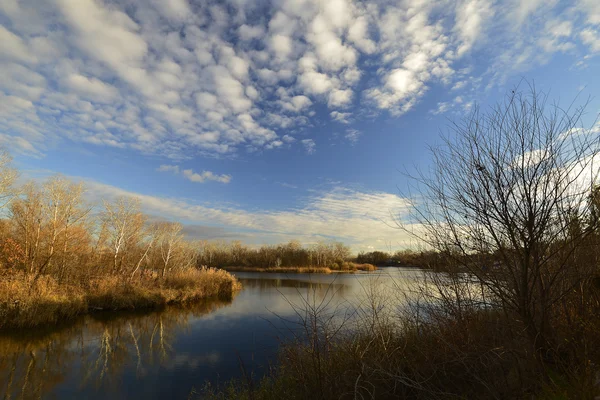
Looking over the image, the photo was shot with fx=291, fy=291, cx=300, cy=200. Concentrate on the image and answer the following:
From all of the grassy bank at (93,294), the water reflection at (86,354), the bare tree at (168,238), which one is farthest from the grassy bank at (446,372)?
the bare tree at (168,238)

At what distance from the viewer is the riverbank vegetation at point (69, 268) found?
45.4ft

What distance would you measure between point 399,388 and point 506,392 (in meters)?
1.67

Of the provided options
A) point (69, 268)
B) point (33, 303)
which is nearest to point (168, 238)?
point (69, 268)

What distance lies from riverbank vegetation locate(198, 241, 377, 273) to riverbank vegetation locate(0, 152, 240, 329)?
96.4ft

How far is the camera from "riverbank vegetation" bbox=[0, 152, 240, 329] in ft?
45.4

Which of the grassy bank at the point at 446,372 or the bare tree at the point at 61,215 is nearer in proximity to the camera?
the grassy bank at the point at 446,372

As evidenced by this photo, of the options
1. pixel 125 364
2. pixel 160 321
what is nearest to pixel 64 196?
pixel 160 321

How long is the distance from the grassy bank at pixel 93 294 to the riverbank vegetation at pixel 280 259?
84.0ft

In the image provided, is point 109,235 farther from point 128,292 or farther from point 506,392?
point 506,392

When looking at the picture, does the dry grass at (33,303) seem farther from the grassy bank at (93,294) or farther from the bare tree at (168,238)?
the bare tree at (168,238)

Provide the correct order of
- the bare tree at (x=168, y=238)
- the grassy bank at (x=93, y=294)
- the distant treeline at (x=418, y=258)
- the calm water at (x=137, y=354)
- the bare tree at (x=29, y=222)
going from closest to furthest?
the distant treeline at (x=418, y=258) < the calm water at (x=137, y=354) < the grassy bank at (x=93, y=294) < the bare tree at (x=29, y=222) < the bare tree at (x=168, y=238)

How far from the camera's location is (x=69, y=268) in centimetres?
1919

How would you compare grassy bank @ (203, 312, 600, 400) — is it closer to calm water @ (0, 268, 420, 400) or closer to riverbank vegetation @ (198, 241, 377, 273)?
calm water @ (0, 268, 420, 400)

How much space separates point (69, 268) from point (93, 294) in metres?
3.09
